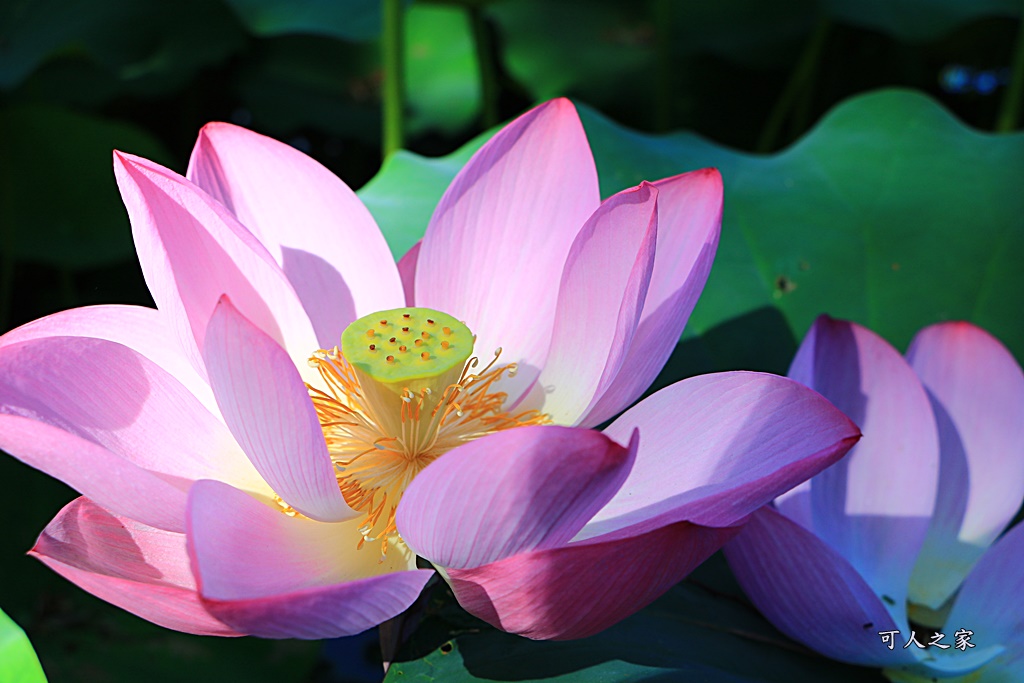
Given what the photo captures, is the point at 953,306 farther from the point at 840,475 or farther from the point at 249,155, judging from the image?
the point at 249,155

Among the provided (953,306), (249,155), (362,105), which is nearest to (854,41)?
(362,105)

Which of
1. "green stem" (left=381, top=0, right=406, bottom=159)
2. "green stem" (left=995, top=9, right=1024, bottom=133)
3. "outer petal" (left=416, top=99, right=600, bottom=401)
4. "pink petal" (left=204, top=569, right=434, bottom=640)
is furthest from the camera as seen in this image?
"green stem" (left=995, top=9, right=1024, bottom=133)

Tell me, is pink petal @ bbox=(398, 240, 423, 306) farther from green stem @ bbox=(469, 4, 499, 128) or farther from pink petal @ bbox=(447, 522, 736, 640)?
green stem @ bbox=(469, 4, 499, 128)

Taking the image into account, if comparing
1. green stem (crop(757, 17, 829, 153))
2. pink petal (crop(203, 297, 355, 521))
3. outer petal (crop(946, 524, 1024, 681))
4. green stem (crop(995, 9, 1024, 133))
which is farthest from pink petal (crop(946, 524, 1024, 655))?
green stem (crop(757, 17, 829, 153))

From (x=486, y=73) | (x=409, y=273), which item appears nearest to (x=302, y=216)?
(x=409, y=273)

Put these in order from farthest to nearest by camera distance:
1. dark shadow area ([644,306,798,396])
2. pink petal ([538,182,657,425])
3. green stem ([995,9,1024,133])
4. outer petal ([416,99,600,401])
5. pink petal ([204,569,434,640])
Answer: green stem ([995,9,1024,133]) < dark shadow area ([644,306,798,396]) < outer petal ([416,99,600,401]) < pink petal ([538,182,657,425]) < pink petal ([204,569,434,640])

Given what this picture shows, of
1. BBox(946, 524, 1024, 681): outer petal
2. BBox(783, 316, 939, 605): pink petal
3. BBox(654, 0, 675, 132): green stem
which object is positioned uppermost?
BBox(654, 0, 675, 132): green stem
